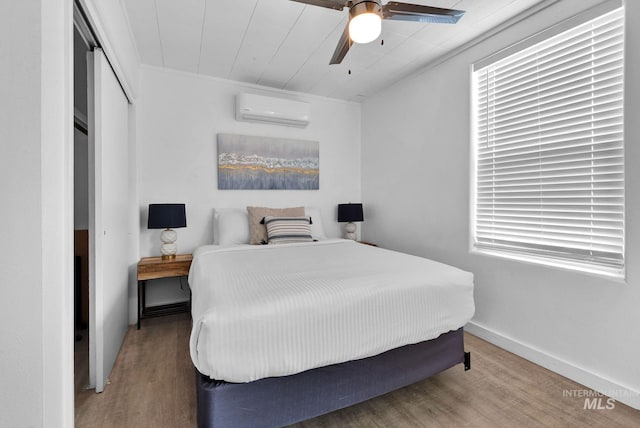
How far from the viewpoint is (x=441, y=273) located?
1753 mm

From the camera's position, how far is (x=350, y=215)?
12.3ft

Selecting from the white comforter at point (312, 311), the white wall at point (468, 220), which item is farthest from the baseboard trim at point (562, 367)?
the white comforter at point (312, 311)

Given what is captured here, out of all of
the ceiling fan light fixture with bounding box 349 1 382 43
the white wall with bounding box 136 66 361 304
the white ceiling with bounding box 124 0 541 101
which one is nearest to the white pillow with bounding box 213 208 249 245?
the white wall with bounding box 136 66 361 304

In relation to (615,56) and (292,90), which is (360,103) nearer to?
(292,90)

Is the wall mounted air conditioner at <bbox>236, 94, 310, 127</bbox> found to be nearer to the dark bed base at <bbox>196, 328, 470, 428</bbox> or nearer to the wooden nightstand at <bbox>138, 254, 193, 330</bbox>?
the wooden nightstand at <bbox>138, 254, 193, 330</bbox>

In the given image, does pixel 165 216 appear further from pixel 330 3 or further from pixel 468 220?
pixel 468 220

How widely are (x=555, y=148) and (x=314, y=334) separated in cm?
205

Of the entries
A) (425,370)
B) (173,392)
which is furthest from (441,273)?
(173,392)

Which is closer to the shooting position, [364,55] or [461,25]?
[461,25]

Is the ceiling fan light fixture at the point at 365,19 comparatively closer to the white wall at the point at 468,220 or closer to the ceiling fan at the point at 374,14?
the ceiling fan at the point at 374,14

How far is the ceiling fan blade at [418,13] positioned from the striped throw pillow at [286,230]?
1949mm

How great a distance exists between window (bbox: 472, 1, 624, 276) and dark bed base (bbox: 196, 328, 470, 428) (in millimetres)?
1052

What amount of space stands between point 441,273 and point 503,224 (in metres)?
0.99

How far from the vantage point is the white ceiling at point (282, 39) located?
206cm
